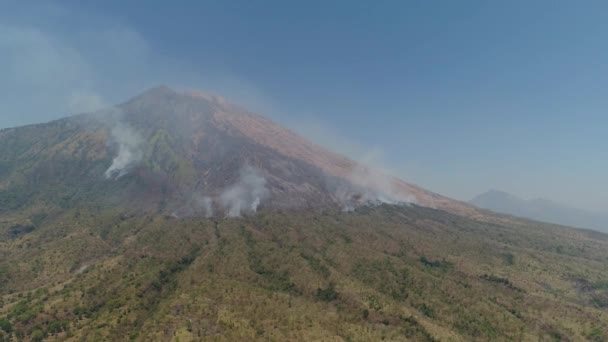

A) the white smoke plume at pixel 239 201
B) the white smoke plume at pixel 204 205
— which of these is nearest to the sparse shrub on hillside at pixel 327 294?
the white smoke plume at pixel 239 201

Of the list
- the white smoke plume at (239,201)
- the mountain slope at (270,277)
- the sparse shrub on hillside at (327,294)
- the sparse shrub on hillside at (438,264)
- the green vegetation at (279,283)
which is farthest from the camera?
the white smoke plume at (239,201)

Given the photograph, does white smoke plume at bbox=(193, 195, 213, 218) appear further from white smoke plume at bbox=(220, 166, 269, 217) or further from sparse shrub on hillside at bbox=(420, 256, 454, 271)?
sparse shrub on hillside at bbox=(420, 256, 454, 271)

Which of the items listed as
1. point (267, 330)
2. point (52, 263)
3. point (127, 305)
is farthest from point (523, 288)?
point (52, 263)

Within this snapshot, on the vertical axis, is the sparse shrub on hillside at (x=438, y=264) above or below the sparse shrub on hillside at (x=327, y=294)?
above

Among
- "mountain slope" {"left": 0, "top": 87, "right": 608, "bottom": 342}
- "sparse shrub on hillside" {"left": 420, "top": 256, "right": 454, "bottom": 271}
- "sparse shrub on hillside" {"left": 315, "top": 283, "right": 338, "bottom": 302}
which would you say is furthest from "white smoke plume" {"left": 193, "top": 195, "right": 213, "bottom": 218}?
"sparse shrub on hillside" {"left": 420, "top": 256, "right": 454, "bottom": 271}

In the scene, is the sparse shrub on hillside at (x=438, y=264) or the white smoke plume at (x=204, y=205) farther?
the white smoke plume at (x=204, y=205)

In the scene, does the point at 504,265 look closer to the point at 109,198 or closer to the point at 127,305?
the point at 127,305

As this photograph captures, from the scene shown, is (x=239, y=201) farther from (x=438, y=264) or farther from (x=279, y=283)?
(x=438, y=264)

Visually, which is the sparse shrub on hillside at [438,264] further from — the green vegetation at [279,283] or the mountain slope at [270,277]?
the mountain slope at [270,277]

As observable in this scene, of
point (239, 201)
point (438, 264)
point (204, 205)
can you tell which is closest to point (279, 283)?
point (438, 264)

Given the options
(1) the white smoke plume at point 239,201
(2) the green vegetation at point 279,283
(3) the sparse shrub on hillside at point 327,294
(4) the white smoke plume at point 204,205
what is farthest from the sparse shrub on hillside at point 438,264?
(4) the white smoke plume at point 204,205

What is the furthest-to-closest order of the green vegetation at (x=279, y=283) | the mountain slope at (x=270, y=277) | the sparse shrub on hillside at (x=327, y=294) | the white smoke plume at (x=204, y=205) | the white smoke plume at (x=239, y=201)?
the white smoke plume at (x=239, y=201) → the white smoke plume at (x=204, y=205) → the sparse shrub on hillside at (x=327, y=294) → the mountain slope at (x=270, y=277) → the green vegetation at (x=279, y=283)

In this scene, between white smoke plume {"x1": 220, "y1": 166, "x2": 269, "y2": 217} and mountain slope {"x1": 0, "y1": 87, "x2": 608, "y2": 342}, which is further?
white smoke plume {"x1": 220, "y1": 166, "x2": 269, "y2": 217}
